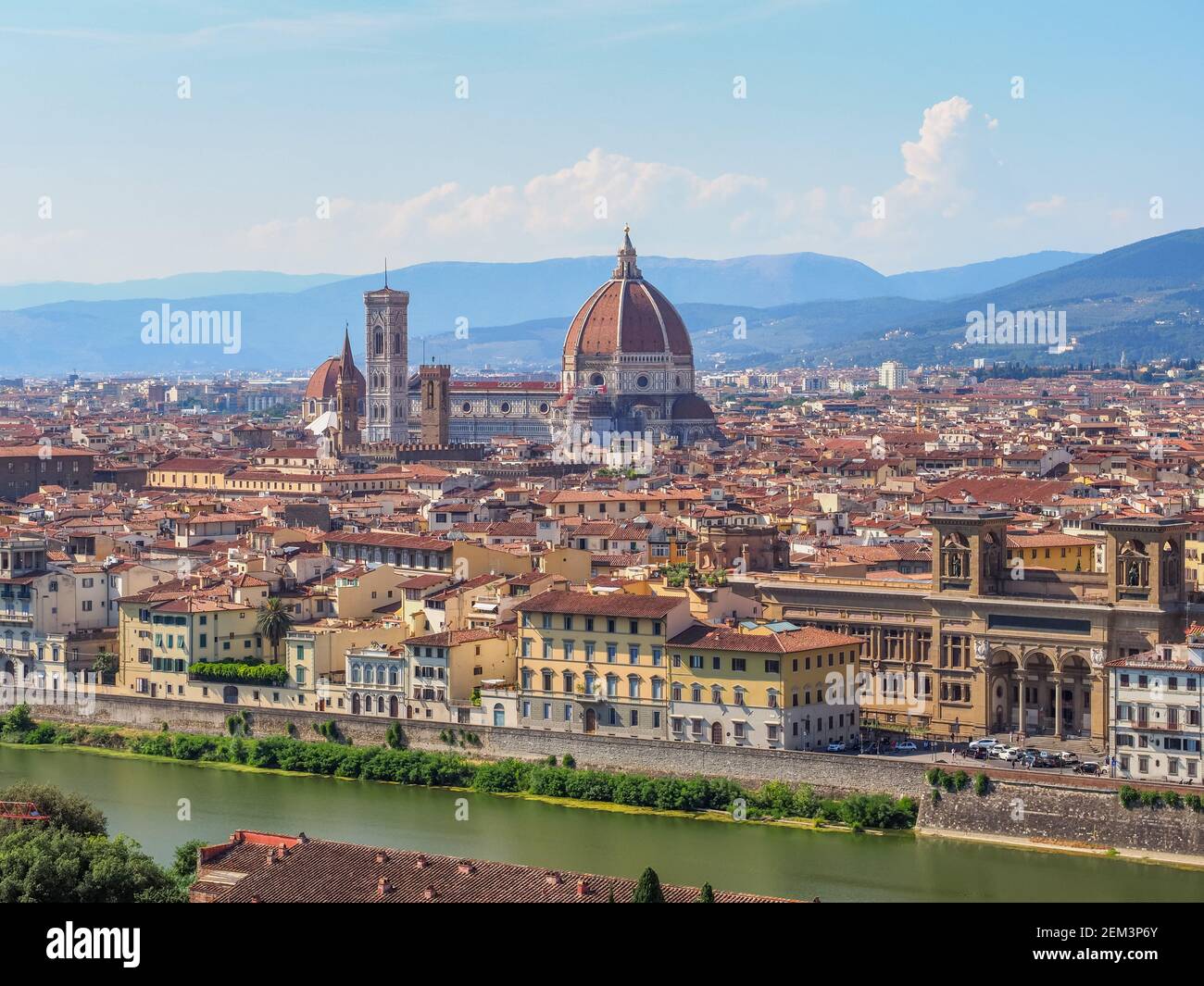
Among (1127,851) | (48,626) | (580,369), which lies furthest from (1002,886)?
(580,369)

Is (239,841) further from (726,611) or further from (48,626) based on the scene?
(48,626)

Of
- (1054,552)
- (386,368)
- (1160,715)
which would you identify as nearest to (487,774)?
(1160,715)

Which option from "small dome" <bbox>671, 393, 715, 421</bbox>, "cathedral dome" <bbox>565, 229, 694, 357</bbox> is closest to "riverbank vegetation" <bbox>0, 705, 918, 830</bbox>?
"small dome" <bbox>671, 393, 715, 421</bbox>

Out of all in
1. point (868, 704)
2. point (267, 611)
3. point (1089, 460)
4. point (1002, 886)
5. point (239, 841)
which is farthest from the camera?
point (1089, 460)

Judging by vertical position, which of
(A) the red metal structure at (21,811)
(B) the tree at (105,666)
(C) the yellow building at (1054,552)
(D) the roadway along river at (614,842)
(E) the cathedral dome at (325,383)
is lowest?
(D) the roadway along river at (614,842)

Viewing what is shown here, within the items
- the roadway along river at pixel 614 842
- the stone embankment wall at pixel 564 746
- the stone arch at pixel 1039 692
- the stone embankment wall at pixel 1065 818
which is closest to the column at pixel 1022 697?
the stone arch at pixel 1039 692

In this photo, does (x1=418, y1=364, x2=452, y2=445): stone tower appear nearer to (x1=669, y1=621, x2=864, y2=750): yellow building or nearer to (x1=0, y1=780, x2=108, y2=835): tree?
(x1=669, y1=621, x2=864, y2=750): yellow building

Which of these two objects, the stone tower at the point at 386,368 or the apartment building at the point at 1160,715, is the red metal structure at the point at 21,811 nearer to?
the apartment building at the point at 1160,715
